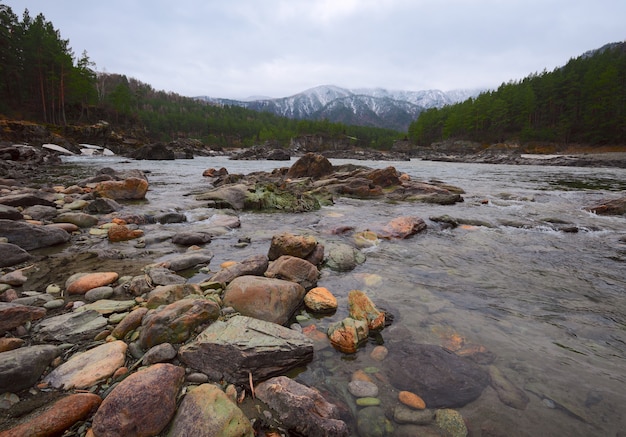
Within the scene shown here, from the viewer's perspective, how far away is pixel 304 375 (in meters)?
2.87

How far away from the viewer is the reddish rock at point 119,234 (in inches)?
266

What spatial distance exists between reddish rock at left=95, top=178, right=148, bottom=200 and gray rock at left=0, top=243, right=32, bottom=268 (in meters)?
7.23

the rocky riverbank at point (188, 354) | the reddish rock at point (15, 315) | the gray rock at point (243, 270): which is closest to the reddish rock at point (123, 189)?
the rocky riverbank at point (188, 354)

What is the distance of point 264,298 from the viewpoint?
12.5 ft

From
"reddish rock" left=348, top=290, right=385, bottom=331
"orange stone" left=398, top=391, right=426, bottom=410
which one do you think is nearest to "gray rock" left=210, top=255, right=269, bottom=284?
"reddish rock" left=348, top=290, right=385, bottom=331

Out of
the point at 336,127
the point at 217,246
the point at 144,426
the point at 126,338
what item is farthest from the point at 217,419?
the point at 336,127

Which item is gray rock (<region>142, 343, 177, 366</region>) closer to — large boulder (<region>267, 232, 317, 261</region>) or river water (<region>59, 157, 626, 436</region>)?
river water (<region>59, 157, 626, 436</region>)

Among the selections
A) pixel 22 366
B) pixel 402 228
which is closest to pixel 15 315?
pixel 22 366

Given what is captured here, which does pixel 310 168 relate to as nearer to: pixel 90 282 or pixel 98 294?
pixel 90 282

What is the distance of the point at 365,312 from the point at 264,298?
Result: 51.1 inches

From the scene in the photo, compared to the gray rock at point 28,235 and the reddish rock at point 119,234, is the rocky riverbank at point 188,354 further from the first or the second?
the reddish rock at point 119,234

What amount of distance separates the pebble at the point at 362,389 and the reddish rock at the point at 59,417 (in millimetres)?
2069

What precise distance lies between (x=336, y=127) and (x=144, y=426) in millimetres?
128663

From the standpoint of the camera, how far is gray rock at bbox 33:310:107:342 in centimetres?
311
